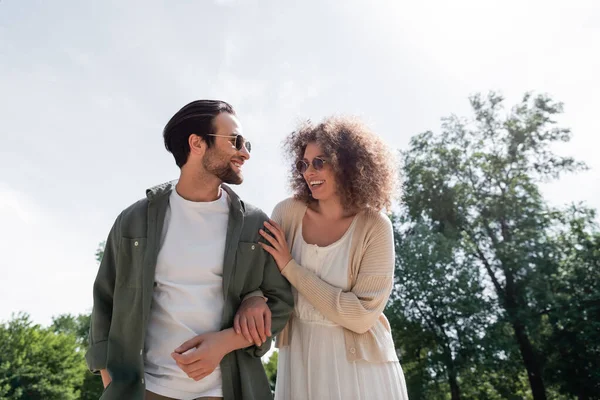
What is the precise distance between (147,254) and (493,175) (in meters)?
26.6

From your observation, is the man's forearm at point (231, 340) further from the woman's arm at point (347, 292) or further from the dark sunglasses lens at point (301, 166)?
the dark sunglasses lens at point (301, 166)

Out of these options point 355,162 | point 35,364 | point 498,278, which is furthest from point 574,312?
point 35,364

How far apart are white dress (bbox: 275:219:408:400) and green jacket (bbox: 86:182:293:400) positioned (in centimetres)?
58

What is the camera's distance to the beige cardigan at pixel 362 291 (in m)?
3.44

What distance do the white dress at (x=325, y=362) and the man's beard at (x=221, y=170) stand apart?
919mm

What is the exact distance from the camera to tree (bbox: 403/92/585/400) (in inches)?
945

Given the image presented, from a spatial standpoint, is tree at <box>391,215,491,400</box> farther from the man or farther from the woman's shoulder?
the man

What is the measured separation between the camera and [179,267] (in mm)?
2881

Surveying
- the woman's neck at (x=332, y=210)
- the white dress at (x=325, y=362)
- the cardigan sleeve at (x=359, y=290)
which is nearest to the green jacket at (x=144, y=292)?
the cardigan sleeve at (x=359, y=290)

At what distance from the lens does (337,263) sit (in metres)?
3.76

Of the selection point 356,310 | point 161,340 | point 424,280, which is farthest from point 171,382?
point 424,280

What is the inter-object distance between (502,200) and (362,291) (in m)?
24.5

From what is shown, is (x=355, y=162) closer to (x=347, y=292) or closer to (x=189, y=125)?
(x=347, y=292)

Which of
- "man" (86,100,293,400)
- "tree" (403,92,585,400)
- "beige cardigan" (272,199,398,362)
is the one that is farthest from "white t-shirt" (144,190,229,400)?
"tree" (403,92,585,400)
